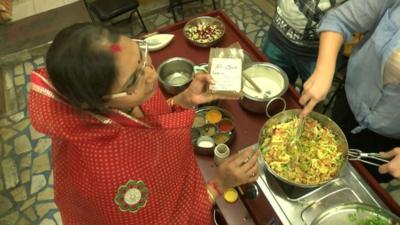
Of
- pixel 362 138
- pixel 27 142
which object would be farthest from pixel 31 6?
pixel 362 138

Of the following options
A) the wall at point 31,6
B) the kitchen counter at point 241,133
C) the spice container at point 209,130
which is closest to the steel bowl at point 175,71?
the kitchen counter at point 241,133

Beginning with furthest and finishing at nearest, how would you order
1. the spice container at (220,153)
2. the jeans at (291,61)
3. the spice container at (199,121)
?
the jeans at (291,61) < the spice container at (199,121) < the spice container at (220,153)

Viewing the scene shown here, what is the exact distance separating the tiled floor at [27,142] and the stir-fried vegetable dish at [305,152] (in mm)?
1713

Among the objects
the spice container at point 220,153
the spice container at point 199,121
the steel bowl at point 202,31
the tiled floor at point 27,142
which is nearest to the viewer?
the spice container at point 220,153

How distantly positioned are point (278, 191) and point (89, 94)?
1035mm

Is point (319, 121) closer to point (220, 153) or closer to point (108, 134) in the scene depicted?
point (220, 153)

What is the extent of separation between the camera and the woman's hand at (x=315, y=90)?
5.49ft

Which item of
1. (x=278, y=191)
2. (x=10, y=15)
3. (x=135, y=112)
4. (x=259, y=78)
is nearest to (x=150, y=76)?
(x=135, y=112)

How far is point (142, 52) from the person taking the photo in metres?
1.33

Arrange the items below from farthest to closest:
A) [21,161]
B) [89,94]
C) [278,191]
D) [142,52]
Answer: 1. [21,161]
2. [278,191]
3. [142,52]
4. [89,94]

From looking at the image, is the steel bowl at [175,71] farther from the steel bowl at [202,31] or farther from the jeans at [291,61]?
the jeans at [291,61]

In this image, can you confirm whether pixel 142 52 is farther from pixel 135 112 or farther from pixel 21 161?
pixel 21 161

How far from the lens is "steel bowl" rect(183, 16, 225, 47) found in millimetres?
2686

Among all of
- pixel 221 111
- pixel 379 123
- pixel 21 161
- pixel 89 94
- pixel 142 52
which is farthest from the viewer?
pixel 21 161
